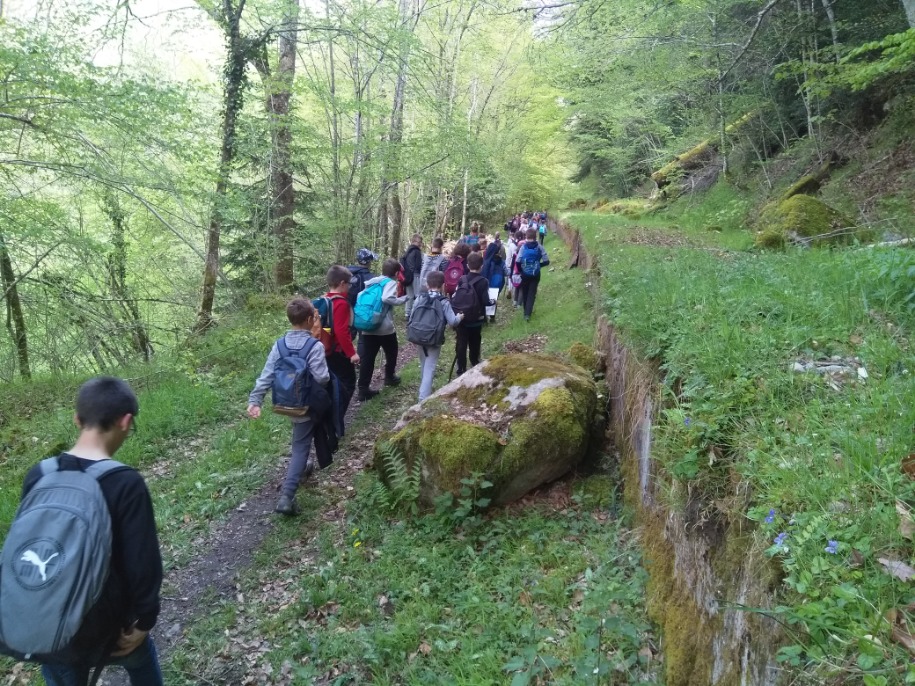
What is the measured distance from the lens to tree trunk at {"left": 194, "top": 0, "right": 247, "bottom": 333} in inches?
410

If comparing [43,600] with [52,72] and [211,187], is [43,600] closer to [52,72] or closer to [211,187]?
[52,72]

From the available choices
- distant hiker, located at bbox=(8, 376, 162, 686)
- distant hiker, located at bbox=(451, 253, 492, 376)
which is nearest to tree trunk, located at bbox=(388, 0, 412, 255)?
distant hiker, located at bbox=(451, 253, 492, 376)

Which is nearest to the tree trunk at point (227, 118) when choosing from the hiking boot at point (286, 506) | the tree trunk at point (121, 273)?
→ the tree trunk at point (121, 273)

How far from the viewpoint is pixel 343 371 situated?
6.75 meters

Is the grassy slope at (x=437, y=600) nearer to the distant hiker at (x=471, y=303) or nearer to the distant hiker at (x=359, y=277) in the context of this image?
the distant hiker at (x=471, y=303)

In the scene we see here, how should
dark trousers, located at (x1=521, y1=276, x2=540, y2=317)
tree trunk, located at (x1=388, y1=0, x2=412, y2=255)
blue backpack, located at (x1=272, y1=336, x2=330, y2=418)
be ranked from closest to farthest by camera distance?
blue backpack, located at (x1=272, y1=336, x2=330, y2=418) < dark trousers, located at (x1=521, y1=276, x2=540, y2=317) < tree trunk, located at (x1=388, y1=0, x2=412, y2=255)

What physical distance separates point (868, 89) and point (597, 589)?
47.5 feet

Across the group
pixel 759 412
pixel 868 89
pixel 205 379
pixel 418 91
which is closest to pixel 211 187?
pixel 205 379

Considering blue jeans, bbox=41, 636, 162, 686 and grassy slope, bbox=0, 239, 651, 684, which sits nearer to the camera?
blue jeans, bbox=41, 636, 162, 686

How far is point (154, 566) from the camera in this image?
2.36 metres

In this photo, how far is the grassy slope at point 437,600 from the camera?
3.11 meters

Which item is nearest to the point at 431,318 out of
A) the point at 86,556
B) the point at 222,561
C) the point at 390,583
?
the point at 390,583

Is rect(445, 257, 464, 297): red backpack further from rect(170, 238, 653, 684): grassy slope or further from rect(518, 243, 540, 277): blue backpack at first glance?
rect(170, 238, 653, 684): grassy slope

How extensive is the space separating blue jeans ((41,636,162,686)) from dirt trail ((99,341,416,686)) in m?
0.92
